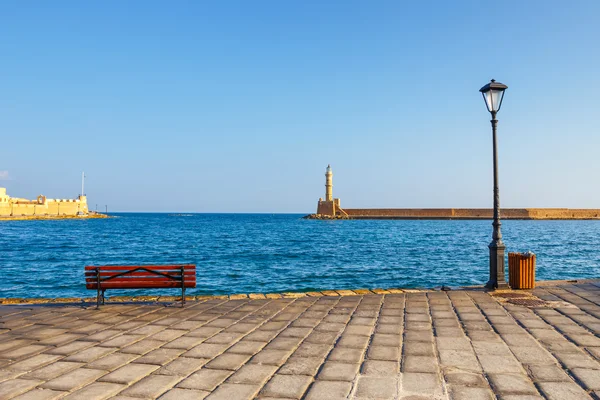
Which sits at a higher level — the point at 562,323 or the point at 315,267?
the point at 562,323

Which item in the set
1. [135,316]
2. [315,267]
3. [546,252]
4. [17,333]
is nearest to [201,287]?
[315,267]

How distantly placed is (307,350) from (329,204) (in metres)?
101

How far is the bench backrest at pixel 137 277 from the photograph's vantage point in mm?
7516

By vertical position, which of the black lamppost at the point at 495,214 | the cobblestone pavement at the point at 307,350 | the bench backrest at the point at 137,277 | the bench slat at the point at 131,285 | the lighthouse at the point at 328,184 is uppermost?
the lighthouse at the point at 328,184

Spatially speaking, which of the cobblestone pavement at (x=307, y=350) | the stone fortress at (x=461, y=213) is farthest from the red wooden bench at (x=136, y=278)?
the stone fortress at (x=461, y=213)

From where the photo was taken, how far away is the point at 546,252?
94.8 feet

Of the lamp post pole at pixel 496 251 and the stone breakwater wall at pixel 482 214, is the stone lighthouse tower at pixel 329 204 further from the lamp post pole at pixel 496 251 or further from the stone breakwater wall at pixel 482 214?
the lamp post pole at pixel 496 251

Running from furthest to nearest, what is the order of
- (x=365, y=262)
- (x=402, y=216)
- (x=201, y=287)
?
(x=402, y=216) → (x=365, y=262) → (x=201, y=287)

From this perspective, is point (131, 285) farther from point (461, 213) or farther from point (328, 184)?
point (461, 213)

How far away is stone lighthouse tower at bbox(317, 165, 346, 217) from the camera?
3946 inches

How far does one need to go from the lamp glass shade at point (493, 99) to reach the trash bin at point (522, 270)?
3012 mm

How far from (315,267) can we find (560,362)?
16990 millimetres

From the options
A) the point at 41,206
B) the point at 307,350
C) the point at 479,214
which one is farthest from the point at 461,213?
the point at 307,350

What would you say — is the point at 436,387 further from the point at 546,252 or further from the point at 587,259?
the point at 546,252
